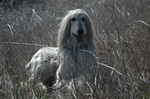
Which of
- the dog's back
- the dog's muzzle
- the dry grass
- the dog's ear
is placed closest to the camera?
the dry grass

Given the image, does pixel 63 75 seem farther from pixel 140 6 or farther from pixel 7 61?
pixel 140 6

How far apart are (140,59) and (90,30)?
1118 millimetres

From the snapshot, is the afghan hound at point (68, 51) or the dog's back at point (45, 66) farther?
the dog's back at point (45, 66)

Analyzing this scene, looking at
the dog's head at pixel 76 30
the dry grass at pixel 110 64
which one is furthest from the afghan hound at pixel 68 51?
the dry grass at pixel 110 64

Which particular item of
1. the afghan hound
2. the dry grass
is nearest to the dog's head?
the afghan hound

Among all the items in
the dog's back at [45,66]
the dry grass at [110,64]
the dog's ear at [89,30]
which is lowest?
the dog's back at [45,66]

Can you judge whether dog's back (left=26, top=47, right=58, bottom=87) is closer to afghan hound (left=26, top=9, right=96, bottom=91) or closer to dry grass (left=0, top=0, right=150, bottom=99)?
afghan hound (left=26, top=9, right=96, bottom=91)

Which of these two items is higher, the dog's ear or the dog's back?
the dog's ear

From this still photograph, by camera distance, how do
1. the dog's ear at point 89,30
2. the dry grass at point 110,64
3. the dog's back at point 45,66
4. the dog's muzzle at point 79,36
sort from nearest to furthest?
1. the dry grass at point 110,64
2. the dog's muzzle at point 79,36
3. the dog's ear at point 89,30
4. the dog's back at point 45,66

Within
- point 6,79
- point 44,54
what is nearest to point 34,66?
point 44,54

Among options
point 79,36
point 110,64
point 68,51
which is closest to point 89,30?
point 79,36

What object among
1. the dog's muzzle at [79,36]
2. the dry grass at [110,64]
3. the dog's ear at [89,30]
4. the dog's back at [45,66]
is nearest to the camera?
the dry grass at [110,64]

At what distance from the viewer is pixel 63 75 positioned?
3.22 meters

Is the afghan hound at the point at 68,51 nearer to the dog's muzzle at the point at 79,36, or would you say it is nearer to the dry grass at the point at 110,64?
the dog's muzzle at the point at 79,36
